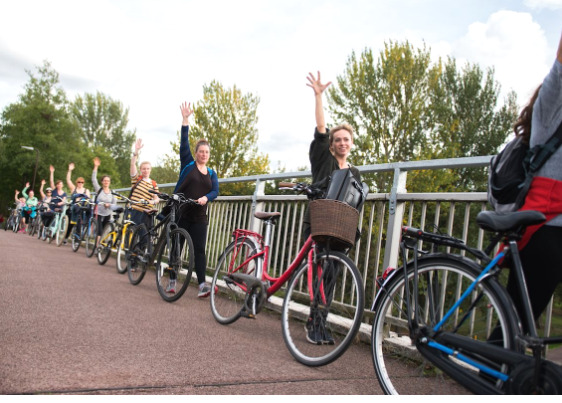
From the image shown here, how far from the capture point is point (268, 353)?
363 cm

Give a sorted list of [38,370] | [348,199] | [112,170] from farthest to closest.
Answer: [112,170] < [348,199] < [38,370]

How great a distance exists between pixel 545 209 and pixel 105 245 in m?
8.25

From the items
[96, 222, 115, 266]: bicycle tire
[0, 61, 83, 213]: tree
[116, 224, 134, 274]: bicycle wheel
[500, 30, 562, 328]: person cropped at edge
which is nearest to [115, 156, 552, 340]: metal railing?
[500, 30, 562, 328]: person cropped at edge

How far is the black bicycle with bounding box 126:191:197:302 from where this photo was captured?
18.8 ft

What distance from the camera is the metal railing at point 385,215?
3584mm

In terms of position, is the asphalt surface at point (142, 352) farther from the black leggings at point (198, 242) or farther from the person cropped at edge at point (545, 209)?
the person cropped at edge at point (545, 209)

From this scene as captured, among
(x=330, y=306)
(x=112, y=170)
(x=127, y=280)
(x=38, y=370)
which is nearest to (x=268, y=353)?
(x=330, y=306)

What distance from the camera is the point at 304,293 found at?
3.97 m

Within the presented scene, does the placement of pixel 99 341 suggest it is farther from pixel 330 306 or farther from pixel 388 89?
pixel 388 89

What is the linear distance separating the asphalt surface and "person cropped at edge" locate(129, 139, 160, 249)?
8.04 ft

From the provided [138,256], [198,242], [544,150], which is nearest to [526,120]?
[544,150]

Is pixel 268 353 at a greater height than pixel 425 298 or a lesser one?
lesser

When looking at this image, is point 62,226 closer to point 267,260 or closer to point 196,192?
point 196,192

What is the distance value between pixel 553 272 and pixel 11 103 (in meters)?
52.2
